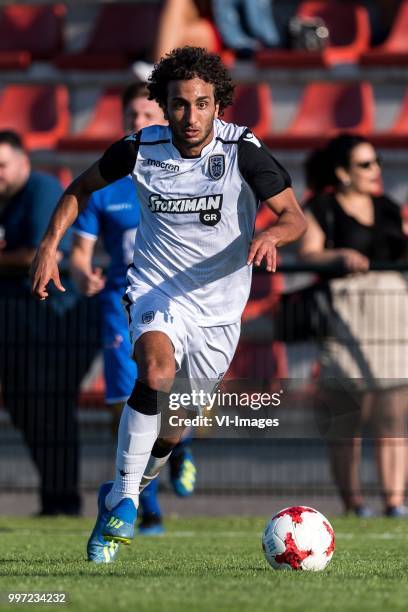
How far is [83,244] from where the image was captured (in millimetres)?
9422

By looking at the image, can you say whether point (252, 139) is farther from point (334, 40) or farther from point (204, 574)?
point (334, 40)

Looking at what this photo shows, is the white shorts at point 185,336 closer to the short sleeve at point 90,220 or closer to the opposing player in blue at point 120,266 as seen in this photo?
the opposing player in blue at point 120,266

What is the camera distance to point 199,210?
276 inches

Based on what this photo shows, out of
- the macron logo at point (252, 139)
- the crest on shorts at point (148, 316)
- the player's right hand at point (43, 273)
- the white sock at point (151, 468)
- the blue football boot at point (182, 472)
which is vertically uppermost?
the macron logo at point (252, 139)

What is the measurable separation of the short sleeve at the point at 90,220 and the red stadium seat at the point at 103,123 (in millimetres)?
8911

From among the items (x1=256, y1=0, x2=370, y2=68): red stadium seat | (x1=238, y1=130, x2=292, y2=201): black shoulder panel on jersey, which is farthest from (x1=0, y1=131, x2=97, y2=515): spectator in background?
(x1=256, y1=0, x2=370, y2=68): red stadium seat

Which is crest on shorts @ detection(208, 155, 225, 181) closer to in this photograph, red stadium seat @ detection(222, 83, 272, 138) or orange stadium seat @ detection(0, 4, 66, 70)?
red stadium seat @ detection(222, 83, 272, 138)

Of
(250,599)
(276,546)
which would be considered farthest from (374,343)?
(250,599)

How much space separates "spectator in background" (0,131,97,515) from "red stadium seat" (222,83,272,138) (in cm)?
694

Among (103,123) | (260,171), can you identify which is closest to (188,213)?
(260,171)

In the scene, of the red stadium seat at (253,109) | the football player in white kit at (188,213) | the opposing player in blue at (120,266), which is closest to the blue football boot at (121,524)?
the football player in white kit at (188,213)

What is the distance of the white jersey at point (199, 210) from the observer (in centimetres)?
701

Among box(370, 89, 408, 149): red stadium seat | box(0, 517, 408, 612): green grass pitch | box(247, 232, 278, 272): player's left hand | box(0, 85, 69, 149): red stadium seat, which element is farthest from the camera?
box(0, 85, 69, 149): red stadium seat

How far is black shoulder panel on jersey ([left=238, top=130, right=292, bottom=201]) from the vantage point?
6.96 metres
